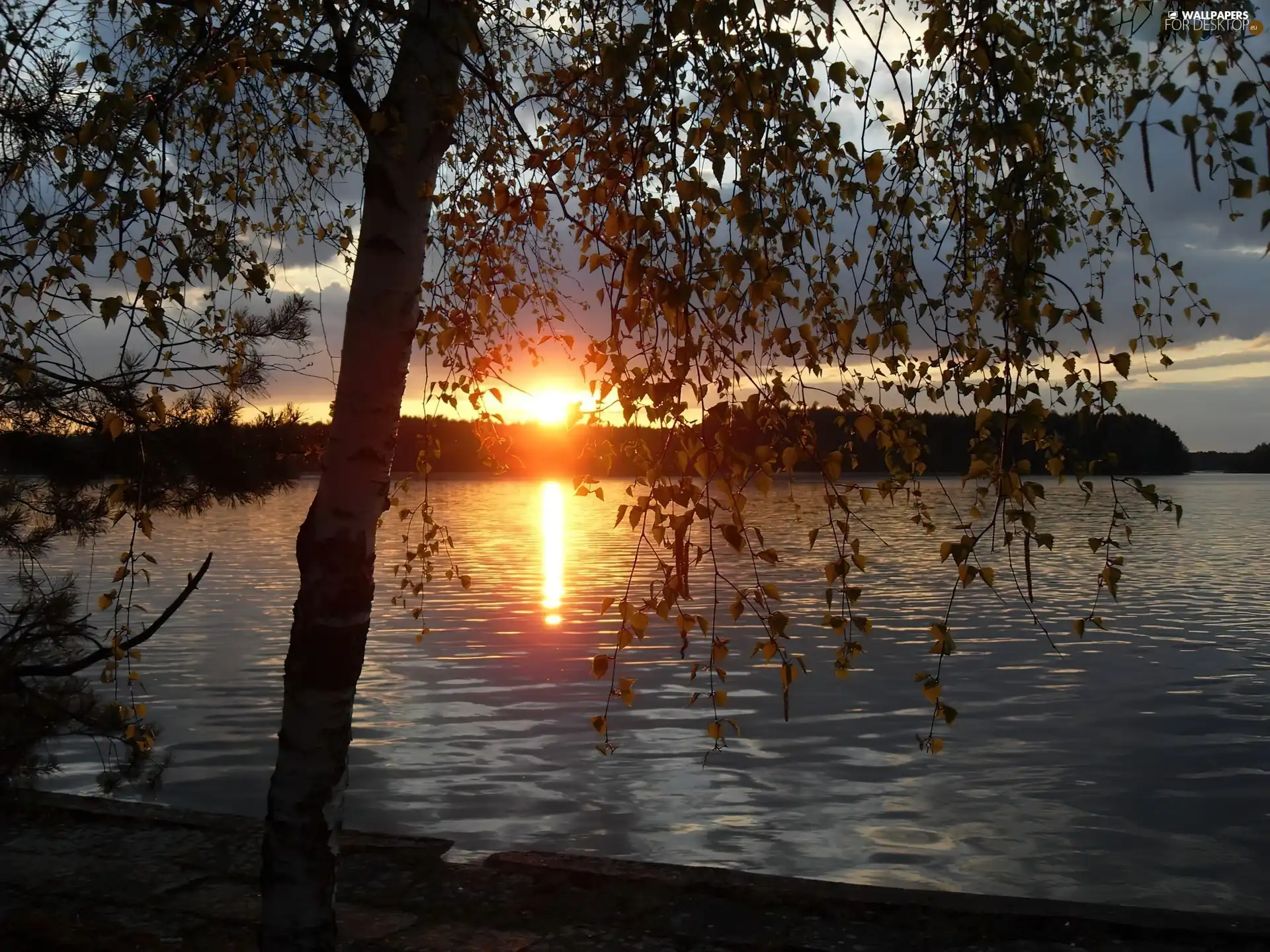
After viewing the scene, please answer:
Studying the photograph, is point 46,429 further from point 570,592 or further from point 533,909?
point 570,592

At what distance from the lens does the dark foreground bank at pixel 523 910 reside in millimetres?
6055

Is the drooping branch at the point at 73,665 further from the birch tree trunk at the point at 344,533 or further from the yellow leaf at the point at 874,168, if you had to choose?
the yellow leaf at the point at 874,168

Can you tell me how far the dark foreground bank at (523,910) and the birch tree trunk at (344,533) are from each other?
49.0 inches

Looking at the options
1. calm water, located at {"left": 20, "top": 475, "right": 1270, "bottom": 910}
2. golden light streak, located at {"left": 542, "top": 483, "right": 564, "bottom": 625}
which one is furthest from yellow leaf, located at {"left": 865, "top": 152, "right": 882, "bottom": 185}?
golden light streak, located at {"left": 542, "top": 483, "right": 564, "bottom": 625}

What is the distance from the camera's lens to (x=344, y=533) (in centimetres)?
498

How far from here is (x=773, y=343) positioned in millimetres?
4477

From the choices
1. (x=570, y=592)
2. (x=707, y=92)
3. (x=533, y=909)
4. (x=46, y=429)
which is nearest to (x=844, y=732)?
(x=533, y=909)

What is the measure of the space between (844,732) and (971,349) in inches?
353

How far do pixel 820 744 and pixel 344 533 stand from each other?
8.83m

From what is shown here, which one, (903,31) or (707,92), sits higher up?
(903,31)

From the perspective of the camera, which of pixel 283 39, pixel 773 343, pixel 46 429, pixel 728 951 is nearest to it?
pixel 773 343

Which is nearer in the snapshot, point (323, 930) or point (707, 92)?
point (707, 92)

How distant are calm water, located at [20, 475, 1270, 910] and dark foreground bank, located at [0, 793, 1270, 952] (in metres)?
1.83

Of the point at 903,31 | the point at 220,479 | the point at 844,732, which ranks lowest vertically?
the point at 844,732
